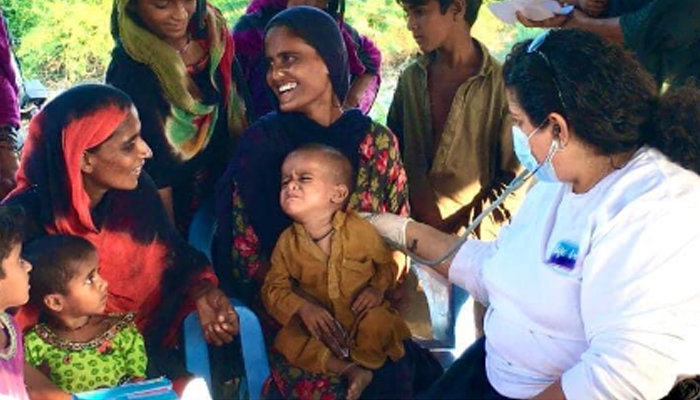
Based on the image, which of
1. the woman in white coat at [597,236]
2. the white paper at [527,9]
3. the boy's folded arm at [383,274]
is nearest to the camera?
the woman in white coat at [597,236]

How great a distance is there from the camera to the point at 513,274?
7.41ft

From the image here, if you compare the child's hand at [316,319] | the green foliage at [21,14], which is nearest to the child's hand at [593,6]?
the child's hand at [316,319]

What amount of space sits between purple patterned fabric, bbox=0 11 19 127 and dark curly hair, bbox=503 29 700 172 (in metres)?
1.27

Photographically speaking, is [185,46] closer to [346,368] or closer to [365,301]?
[365,301]

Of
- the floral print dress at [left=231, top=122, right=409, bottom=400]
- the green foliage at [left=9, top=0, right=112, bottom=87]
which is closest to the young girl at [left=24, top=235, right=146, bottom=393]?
the floral print dress at [left=231, top=122, right=409, bottom=400]

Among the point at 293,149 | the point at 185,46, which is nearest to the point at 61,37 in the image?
the point at 185,46

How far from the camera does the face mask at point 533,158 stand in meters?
2.16

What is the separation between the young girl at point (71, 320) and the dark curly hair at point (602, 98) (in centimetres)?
107

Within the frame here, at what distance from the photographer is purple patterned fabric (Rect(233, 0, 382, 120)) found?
9.45 ft

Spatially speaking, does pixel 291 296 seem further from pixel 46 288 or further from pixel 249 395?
pixel 46 288

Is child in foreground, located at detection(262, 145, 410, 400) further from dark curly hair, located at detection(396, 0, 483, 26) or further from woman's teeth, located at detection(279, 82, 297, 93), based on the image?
dark curly hair, located at detection(396, 0, 483, 26)

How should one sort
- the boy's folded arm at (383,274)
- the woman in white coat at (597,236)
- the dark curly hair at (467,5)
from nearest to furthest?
the woman in white coat at (597,236), the boy's folded arm at (383,274), the dark curly hair at (467,5)

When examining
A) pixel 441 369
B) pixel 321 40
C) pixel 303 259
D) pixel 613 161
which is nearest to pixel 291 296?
pixel 303 259

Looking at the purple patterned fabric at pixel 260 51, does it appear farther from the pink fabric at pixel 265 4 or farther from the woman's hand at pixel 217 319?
the woman's hand at pixel 217 319
